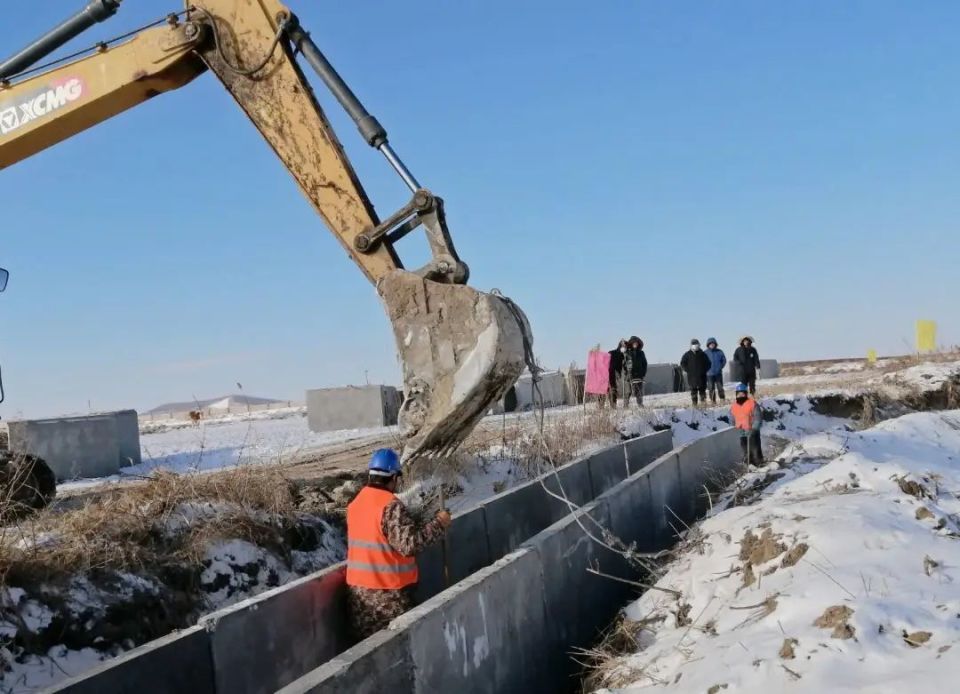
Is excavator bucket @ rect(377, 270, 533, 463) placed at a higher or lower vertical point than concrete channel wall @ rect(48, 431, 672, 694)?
higher

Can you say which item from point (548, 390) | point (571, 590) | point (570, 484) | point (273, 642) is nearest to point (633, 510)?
point (570, 484)

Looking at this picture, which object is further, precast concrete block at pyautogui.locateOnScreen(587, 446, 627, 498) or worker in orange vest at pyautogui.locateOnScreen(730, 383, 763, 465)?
worker in orange vest at pyautogui.locateOnScreen(730, 383, 763, 465)

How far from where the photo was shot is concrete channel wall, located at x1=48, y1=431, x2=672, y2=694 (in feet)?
14.2

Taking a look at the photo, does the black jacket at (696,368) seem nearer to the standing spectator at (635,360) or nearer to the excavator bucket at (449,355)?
the standing spectator at (635,360)

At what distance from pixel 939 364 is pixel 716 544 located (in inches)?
850

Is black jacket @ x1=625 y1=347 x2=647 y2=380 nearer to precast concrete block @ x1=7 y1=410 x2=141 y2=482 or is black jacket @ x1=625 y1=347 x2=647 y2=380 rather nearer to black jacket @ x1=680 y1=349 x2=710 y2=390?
black jacket @ x1=680 y1=349 x2=710 y2=390

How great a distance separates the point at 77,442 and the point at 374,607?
35.2 feet

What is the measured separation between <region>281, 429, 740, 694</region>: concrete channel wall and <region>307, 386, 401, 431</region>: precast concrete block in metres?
12.7

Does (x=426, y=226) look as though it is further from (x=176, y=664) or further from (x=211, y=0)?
(x=176, y=664)

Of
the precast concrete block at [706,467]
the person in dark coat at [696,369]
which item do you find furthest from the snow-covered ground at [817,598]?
the person in dark coat at [696,369]

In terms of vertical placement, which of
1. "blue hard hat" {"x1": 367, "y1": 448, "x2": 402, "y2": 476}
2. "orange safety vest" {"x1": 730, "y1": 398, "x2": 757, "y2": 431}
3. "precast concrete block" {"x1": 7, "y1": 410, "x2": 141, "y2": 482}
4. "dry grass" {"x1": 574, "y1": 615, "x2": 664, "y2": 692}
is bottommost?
"dry grass" {"x1": 574, "y1": 615, "x2": 664, "y2": 692}

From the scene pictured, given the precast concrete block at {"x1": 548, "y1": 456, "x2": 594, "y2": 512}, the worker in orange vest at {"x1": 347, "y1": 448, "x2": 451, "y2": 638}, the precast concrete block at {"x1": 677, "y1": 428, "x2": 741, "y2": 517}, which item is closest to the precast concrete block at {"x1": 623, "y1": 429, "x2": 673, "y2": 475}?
the precast concrete block at {"x1": 677, "y1": 428, "x2": 741, "y2": 517}

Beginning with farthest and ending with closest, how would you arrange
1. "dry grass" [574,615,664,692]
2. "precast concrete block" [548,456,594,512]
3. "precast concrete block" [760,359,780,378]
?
"precast concrete block" [760,359,780,378]
"precast concrete block" [548,456,594,512]
"dry grass" [574,615,664,692]

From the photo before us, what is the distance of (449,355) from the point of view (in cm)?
679
